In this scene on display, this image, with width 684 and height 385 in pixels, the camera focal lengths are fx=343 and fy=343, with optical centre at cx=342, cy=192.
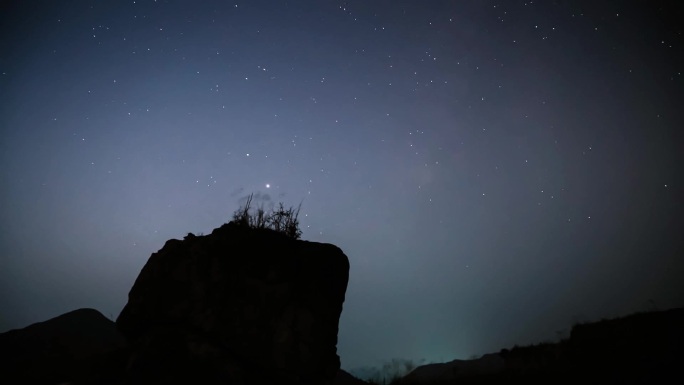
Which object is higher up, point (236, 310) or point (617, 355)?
point (236, 310)

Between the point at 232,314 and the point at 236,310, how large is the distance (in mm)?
171

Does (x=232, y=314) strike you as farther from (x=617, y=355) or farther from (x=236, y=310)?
(x=617, y=355)

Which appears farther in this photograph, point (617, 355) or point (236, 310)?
point (617, 355)

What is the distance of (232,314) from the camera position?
11.4 meters

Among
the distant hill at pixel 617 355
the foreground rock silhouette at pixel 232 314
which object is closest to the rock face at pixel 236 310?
the foreground rock silhouette at pixel 232 314

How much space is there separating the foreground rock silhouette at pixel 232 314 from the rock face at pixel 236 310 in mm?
31

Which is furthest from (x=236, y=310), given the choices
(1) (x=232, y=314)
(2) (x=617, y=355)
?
(2) (x=617, y=355)

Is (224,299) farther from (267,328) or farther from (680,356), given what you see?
(680,356)

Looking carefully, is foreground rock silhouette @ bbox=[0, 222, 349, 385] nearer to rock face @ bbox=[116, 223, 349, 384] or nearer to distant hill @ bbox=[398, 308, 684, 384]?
rock face @ bbox=[116, 223, 349, 384]

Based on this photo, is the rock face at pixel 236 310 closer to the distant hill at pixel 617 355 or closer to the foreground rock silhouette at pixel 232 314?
the foreground rock silhouette at pixel 232 314

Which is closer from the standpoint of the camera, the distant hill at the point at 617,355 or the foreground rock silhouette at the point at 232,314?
the foreground rock silhouette at the point at 232,314

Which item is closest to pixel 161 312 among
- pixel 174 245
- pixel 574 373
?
pixel 174 245

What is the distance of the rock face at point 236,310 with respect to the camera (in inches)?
412

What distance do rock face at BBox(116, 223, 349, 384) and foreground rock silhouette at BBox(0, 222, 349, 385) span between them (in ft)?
0.10
